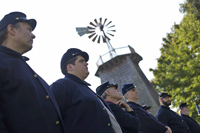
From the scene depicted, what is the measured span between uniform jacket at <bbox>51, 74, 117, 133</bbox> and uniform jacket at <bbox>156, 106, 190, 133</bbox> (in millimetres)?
3248

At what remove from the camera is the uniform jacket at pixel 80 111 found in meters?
2.24

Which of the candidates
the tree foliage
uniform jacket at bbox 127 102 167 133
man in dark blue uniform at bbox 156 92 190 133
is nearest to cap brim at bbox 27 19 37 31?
uniform jacket at bbox 127 102 167 133

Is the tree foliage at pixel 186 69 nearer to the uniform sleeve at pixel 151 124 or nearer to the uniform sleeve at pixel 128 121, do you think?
the uniform sleeve at pixel 151 124

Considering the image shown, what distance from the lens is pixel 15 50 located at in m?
2.03

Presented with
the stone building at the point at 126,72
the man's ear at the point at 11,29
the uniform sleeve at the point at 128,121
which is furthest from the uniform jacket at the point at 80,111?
the stone building at the point at 126,72

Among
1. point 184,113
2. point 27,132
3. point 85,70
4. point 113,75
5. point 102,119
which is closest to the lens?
point 27,132

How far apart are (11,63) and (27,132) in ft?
2.16

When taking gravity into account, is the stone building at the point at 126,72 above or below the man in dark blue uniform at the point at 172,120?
above

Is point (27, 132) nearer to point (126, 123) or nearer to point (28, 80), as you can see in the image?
point (28, 80)

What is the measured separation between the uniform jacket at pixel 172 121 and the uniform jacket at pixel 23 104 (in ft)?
13.4

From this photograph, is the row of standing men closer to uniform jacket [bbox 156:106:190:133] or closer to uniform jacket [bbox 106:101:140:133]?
uniform jacket [bbox 106:101:140:133]

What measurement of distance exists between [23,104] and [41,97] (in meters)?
0.17

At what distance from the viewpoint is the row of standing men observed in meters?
1.55

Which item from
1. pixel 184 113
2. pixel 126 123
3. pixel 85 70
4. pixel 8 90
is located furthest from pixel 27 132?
pixel 184 113
